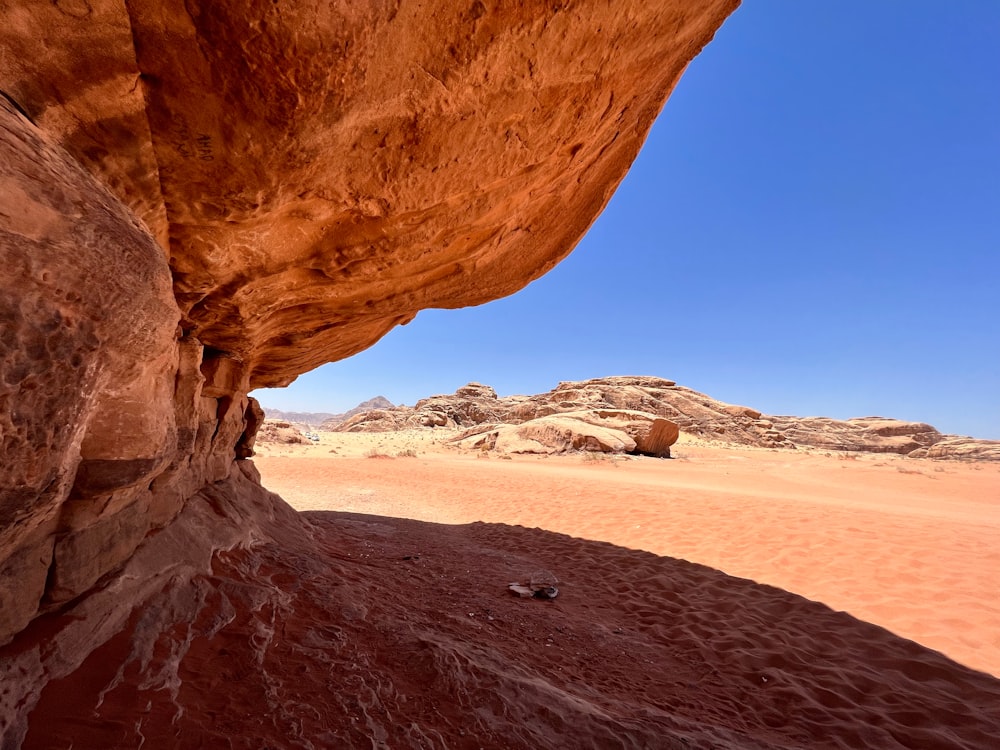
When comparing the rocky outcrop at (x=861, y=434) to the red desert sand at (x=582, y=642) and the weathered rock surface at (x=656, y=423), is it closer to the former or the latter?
the weathered rock surface at (x=656, y=423)

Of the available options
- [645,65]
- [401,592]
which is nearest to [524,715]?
[401,592]

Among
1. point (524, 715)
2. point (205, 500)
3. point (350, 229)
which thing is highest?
point (350, 229)

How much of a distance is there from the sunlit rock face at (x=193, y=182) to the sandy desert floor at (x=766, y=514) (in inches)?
224

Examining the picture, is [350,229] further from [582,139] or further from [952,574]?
[952,574]

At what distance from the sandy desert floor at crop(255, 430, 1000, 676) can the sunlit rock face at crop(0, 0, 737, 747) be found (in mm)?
5686

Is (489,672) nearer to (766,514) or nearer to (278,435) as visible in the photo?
(766,514)

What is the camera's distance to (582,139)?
4055mm

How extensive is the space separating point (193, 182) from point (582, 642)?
17.1 feet

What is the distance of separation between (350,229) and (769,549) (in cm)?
844

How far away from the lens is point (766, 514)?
927 centimetres

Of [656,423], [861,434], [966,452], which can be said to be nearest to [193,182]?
[656,423]

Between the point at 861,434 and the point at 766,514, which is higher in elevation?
the point at 861,434

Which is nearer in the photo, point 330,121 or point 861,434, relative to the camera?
point 330,121

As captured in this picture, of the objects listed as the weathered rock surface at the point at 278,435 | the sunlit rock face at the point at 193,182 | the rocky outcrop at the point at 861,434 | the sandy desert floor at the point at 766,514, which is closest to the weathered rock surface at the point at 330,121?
the sunlit rock face at the point at 193,182
